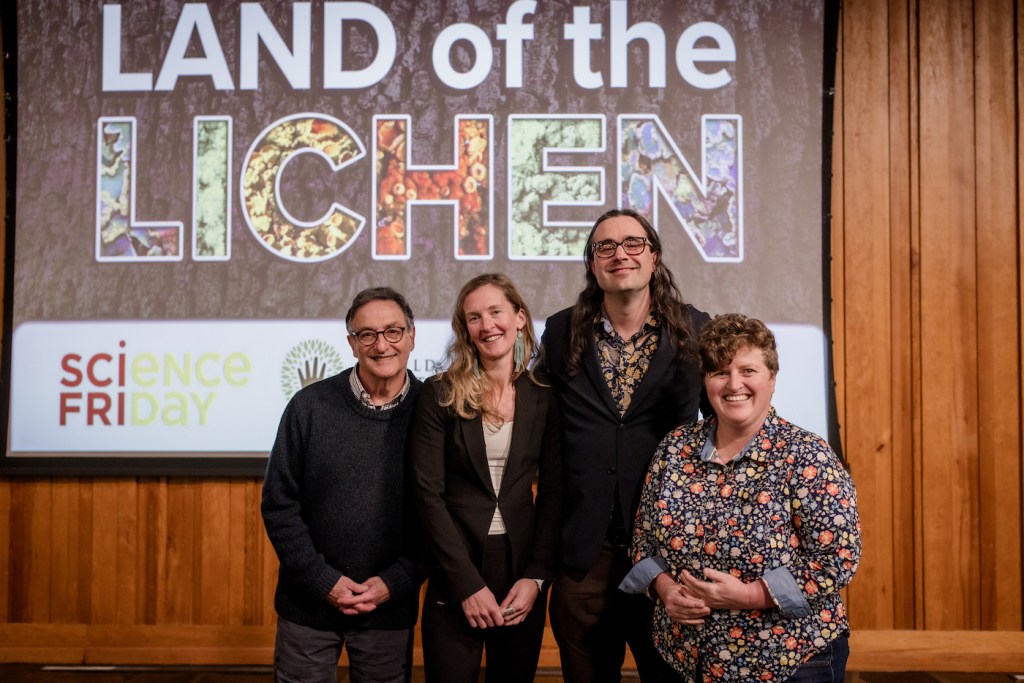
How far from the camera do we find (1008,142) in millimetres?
3020

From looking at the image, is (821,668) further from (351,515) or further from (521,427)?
(351,515)

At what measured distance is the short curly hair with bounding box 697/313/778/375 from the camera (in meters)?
1.46

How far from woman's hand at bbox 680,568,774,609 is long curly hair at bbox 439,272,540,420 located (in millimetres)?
602

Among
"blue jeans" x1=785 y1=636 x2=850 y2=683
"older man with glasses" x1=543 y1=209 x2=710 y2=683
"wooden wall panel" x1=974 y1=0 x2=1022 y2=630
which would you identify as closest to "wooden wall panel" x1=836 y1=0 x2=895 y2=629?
"wooden wall panel" x1=974 y1=0 x2=1022 y2=630

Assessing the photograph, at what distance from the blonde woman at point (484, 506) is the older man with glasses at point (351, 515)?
0.10 metres

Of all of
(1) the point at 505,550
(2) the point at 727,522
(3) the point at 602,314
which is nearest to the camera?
(2) the point at 727,522

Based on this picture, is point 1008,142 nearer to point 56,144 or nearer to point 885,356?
point 885,356

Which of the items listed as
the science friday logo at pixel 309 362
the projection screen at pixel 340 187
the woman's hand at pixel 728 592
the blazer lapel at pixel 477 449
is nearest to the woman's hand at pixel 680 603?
the woman's hand at pixel 728 592

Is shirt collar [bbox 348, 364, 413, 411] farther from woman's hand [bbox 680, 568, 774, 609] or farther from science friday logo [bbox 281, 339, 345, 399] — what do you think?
science friday logo [bbox 281, 339, 345, 399]

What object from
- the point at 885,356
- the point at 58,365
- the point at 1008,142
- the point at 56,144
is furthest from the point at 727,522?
the point at 56,144

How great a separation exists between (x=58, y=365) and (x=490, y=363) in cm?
219

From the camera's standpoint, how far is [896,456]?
2992 millimetres

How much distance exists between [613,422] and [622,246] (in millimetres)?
429

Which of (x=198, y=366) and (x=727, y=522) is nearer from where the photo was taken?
(x=727, y=522)
